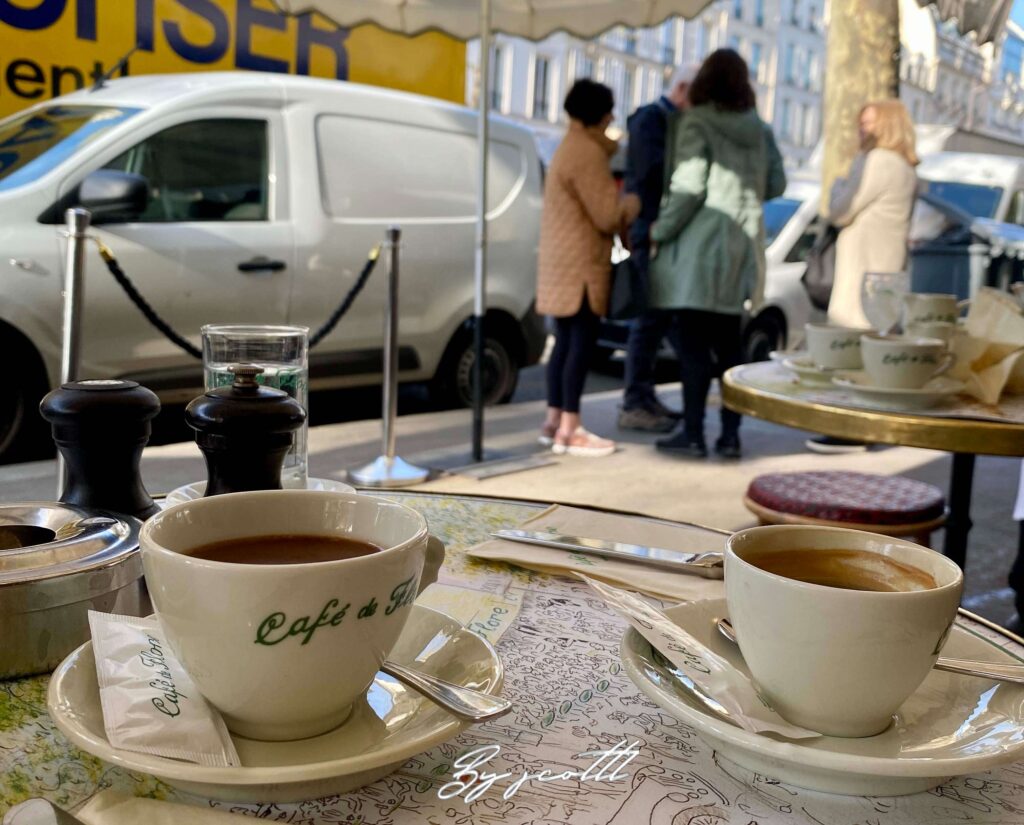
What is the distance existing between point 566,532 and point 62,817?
2.47 feet

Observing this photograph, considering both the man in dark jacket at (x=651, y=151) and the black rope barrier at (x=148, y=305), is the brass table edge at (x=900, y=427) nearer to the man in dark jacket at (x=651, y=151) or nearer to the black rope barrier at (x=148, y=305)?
the black rope barrier at (x=148, y=305)

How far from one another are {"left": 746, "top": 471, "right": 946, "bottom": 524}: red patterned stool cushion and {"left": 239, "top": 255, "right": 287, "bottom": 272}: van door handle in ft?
9.87

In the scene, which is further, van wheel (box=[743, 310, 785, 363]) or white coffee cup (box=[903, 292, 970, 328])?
van wheel (box=[743, 310, 785, 363])

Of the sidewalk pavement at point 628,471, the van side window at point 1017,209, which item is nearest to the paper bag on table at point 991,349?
the sidewalk pavement at point 628,471

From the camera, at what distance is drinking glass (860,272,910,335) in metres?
2.60

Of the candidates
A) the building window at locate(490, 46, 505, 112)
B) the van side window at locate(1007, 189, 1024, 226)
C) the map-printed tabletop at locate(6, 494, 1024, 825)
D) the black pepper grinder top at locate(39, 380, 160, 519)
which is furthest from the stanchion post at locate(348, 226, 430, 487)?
the building window at locate(490, 46, 505, 112)

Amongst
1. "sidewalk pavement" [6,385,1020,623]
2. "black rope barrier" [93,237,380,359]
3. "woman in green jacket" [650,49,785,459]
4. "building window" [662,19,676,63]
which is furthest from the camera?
"building window" [662,19,676,63]

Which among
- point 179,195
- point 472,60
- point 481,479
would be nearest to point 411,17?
point 179,195

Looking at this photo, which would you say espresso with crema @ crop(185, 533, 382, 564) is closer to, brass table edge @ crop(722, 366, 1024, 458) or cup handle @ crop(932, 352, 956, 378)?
brass table edge @ crop(722, 366, 1024, 458)

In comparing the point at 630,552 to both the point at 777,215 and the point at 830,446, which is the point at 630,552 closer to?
the point at 830,446

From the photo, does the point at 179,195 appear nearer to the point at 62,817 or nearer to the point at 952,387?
the point at 952,387

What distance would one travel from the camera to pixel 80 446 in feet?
3.02

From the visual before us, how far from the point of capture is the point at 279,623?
1.97 feet

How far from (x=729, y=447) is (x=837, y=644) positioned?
482 centimetres
